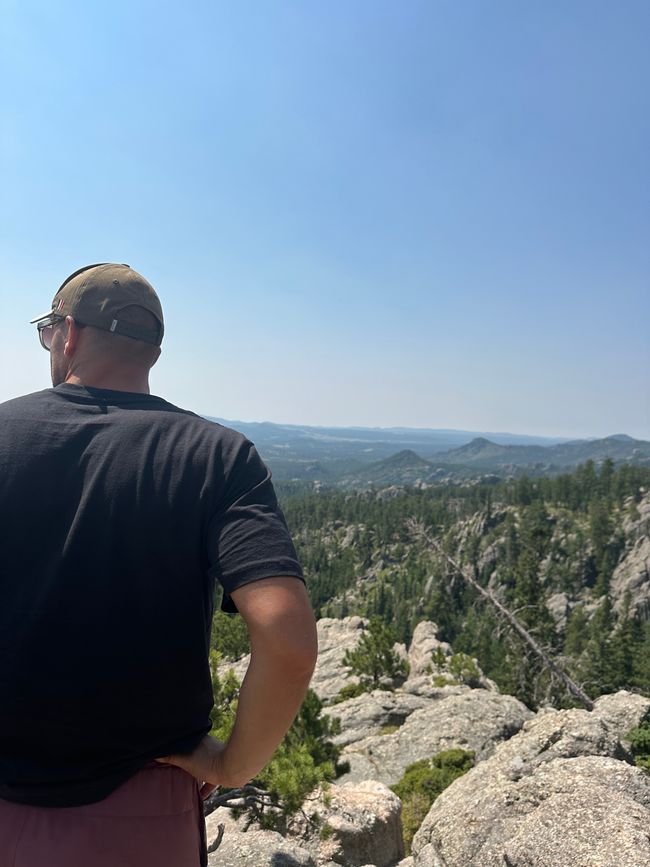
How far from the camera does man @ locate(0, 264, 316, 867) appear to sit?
6.62 ft

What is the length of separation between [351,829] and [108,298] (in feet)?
39.0

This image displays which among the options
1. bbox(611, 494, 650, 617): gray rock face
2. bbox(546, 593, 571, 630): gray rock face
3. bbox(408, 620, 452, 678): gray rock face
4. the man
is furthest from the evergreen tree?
bbox(611, 494, 650, 617): gray rock face

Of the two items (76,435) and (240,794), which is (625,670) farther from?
(76,435)

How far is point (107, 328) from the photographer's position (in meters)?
2.62

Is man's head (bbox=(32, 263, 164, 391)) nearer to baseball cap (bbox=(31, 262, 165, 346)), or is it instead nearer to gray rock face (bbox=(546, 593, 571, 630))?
baseball cap (bbox=(31, 262, 165, 346))

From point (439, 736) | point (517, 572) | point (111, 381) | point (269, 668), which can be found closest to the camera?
point (269, 668)

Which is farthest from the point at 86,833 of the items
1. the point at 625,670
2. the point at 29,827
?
the point at 625,670

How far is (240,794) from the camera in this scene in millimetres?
7590

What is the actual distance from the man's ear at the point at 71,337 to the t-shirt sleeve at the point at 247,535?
3.83ft

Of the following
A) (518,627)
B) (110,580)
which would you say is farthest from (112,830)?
(518,627)

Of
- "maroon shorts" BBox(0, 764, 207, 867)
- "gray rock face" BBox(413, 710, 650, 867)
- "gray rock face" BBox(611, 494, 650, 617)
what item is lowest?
"gray rock face" BBox(611, 494, 650, 617)

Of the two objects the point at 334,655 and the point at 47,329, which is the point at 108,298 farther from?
the point at 334,655

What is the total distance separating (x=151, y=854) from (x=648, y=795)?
8625 millimetres

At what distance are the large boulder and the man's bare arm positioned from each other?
862cm
